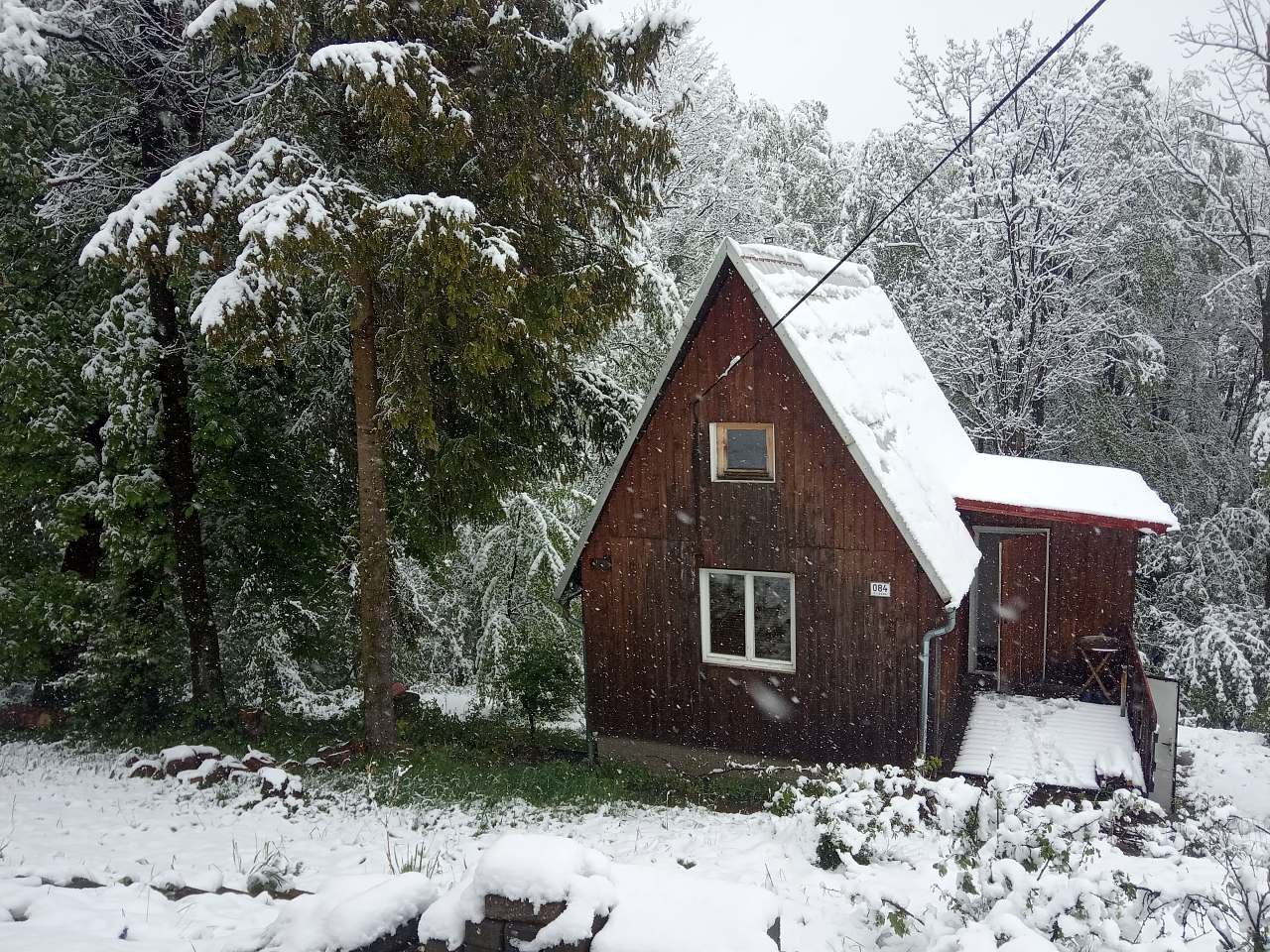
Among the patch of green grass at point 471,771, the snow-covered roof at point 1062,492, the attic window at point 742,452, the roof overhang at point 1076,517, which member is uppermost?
the attic window at point 742,452

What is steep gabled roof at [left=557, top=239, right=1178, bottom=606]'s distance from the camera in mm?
10320

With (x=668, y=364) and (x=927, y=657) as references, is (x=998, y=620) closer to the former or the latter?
(x=927, y=657)

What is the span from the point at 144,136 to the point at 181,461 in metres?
4.34

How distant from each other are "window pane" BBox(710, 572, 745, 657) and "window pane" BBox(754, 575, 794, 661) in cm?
23

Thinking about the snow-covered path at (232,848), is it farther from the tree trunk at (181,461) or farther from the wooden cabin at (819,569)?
the tree trunk at (181,461)

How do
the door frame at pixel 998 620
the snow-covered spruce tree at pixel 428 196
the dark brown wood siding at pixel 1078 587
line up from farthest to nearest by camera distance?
the door frame at pixel 998 620
the dark brown wood siding at pixel 1078 587
the snow-covered spruce tree at pixel 428 196

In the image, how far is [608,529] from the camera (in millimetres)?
12055

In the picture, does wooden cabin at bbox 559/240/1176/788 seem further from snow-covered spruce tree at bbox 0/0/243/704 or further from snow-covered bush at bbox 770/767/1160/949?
snow-covered spruce tree at bbox 0/0/243/704

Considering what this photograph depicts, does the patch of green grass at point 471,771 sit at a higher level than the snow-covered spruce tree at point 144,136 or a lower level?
lower

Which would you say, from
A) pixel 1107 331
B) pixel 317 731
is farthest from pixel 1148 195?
pixel 317 731

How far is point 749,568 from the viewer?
11.2m

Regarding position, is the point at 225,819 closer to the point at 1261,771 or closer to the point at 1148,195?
the point at 1261,771

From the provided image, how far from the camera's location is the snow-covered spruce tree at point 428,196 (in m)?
8.70

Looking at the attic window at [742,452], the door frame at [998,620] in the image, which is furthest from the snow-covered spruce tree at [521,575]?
the door frame at [998,620]
